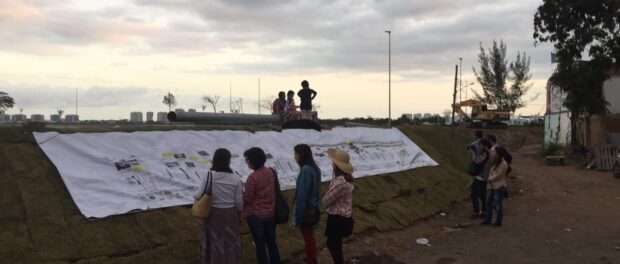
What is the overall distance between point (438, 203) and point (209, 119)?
550 cm

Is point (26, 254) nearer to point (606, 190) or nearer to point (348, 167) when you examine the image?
point (348, 167)

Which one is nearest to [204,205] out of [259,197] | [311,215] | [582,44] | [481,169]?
[259,197]

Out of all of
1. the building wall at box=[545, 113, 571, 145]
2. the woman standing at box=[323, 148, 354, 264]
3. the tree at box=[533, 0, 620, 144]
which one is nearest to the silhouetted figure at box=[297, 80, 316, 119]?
the woman standing at box=[323, 148, 354, 264]

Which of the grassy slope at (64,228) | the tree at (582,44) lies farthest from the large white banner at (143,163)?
the tree at (582,44)

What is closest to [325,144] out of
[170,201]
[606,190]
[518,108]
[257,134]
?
[257,134]

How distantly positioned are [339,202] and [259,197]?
979 millimetres

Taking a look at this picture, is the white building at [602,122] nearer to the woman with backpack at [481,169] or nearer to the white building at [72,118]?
the woman with backpack at [481,169]

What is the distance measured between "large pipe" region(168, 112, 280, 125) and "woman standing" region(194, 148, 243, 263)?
549 cm

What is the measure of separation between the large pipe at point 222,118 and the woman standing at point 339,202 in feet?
17.0

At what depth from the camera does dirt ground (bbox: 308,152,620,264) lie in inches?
311

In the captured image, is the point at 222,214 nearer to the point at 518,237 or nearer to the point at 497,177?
the point at 518,237

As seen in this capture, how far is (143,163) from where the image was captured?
298 inches

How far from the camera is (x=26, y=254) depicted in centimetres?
550

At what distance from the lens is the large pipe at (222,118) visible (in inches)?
422
